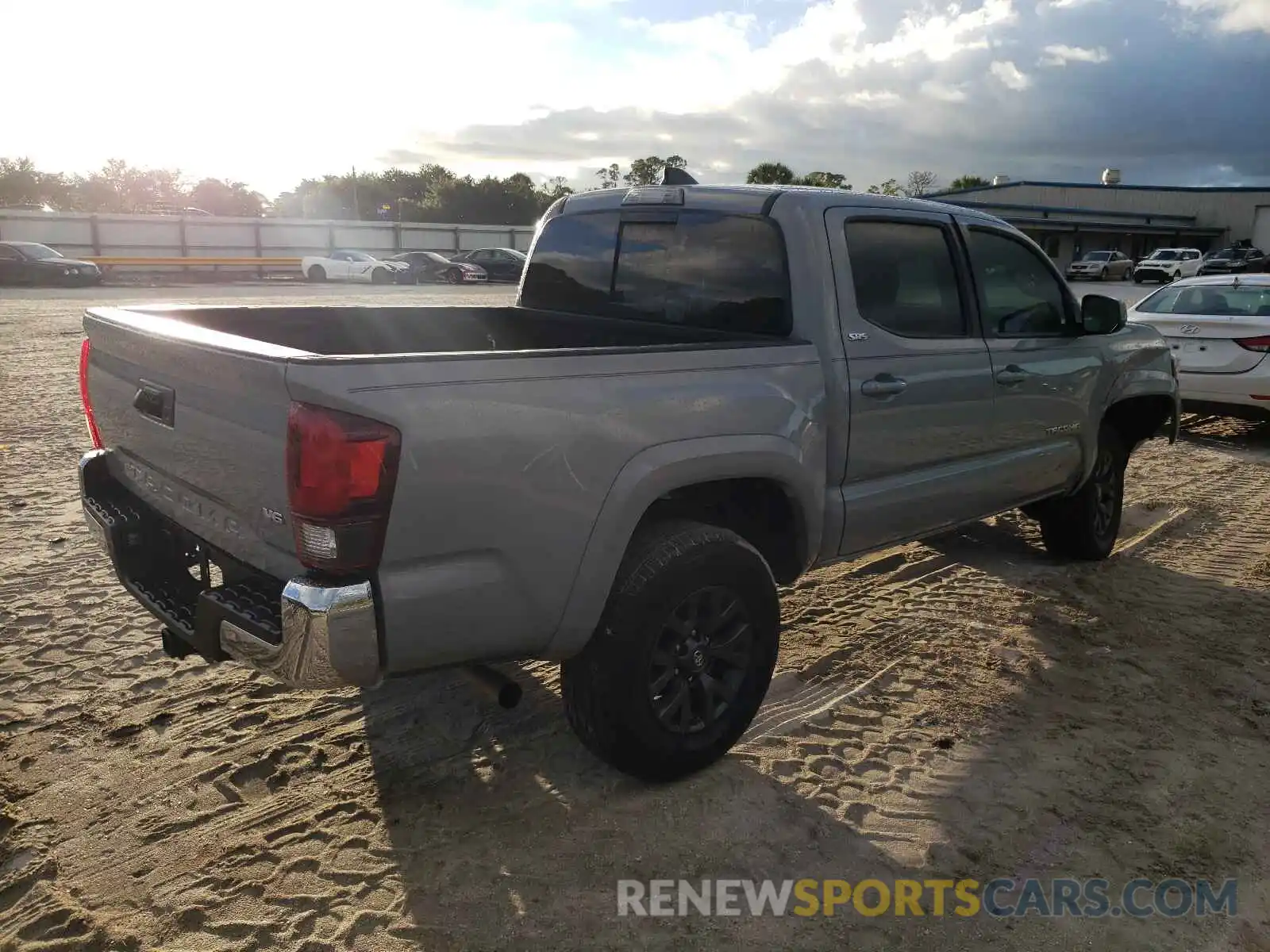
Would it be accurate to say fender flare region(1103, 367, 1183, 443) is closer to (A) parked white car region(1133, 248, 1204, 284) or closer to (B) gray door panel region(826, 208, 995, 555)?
(B) gray door panel region(826, 208, 995, 555)

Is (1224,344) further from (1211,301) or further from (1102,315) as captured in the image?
(1102,315)

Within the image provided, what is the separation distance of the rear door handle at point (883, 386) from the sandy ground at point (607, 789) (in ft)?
4.06

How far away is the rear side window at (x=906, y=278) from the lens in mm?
3697

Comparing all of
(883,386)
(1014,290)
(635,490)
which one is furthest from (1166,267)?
(635,490)

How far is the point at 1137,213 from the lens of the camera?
2280 inches

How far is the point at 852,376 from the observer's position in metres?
3.52

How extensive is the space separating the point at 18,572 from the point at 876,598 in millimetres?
4328

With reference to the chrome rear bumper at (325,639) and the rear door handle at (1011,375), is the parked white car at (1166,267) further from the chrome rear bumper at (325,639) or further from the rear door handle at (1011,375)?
the chrome rear bumper at (325,639)

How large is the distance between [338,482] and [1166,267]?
47158 mm

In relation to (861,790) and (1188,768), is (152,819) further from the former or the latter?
(1188,768)

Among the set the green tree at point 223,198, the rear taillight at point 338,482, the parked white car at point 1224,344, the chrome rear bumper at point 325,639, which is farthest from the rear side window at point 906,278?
the green tree at point 223,198

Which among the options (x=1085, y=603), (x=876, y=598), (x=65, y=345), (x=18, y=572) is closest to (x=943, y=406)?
(x=876, y=598)

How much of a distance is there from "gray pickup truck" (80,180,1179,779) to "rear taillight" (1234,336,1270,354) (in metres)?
4.65

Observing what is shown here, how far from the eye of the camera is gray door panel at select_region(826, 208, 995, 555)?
3.60 m
